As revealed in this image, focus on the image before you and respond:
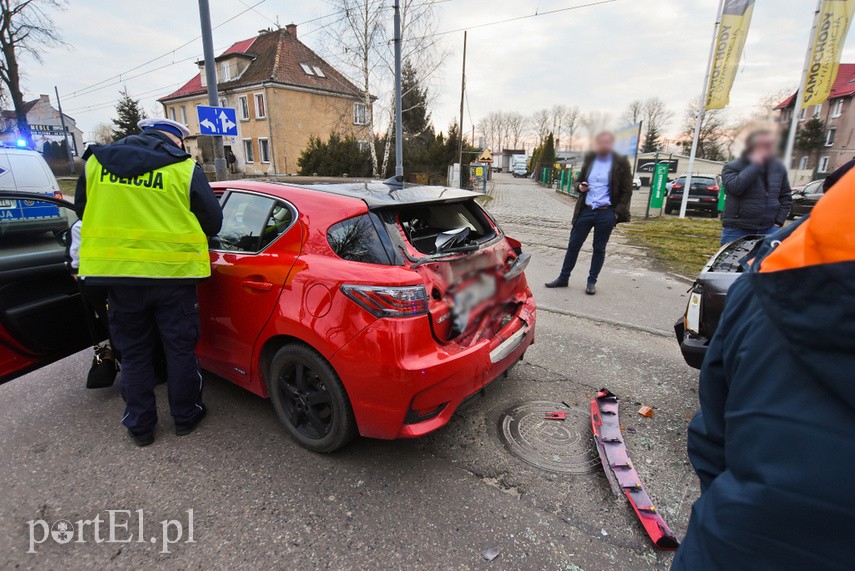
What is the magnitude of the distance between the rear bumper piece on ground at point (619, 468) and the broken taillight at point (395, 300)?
1.47m

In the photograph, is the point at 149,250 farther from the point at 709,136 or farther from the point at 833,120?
the point at 833,120

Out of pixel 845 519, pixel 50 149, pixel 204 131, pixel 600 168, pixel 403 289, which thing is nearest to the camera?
pixel 845 519

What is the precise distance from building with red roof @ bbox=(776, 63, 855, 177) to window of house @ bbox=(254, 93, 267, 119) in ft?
113

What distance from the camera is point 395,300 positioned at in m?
2.15

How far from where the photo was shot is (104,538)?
7.09 ft

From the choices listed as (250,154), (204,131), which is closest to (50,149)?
(250,154)

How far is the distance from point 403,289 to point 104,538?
1909mm

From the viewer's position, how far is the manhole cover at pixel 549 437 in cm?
268

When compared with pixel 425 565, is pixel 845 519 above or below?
above

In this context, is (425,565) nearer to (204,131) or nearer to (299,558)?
(299,558)

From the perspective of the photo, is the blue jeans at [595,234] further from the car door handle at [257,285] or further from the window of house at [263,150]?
the window of house at [263,150]

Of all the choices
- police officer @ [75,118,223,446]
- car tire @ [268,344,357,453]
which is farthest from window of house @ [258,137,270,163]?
car tire @ [268,344,357,453]

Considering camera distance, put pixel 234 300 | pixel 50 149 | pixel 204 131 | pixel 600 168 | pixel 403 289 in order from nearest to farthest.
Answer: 1. pixel 600 168
2. pixel 403 289
3. pixel 234 300
4. pixel 204 131
5. pixel 50 149

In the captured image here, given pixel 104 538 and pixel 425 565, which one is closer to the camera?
pixel 425 565
